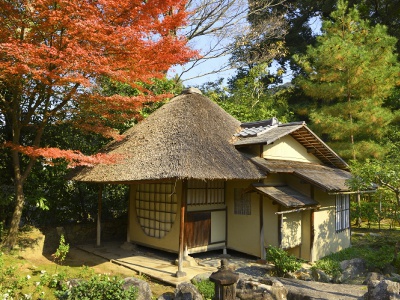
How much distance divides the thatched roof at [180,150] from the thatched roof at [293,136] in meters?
0.56

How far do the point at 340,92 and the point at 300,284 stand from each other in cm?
1180

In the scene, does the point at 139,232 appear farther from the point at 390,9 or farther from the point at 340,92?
the point at 390,9

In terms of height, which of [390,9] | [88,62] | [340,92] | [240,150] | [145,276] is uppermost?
[390,9]

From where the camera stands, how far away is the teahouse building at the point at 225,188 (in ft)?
30.7

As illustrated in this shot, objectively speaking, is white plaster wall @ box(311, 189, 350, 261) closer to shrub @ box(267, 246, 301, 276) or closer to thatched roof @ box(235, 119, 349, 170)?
thatched roof @ box(235, 119, 349, 170)

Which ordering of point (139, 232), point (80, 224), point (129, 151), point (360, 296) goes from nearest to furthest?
point (360, 296) < point (129, 151) < point (139, 232) < point (80, 224)

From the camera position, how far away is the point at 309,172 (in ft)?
35.9

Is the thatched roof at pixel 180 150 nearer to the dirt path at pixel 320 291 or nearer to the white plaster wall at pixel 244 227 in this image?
the white plaster wall at pixel 244 227

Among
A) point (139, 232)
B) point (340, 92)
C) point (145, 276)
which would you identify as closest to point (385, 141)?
point (340, 92)

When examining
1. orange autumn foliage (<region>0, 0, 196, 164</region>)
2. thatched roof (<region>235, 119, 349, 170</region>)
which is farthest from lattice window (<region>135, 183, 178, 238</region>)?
thatched roof (<region>235, 119, 349, 170</region>)

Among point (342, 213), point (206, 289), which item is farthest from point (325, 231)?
point (206, 289)

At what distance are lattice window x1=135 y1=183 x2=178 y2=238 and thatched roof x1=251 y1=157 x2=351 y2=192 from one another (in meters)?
Answer: 2.89

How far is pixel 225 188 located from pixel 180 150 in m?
3.13

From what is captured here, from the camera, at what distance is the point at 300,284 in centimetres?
740
